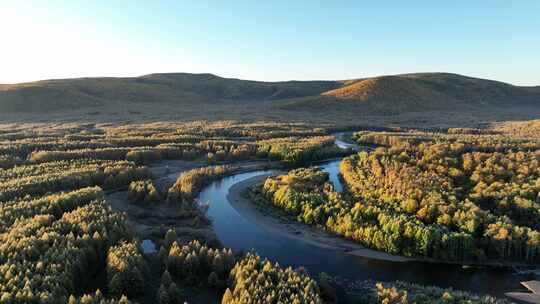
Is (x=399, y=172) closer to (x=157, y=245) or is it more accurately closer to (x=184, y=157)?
(x=157, y=245)

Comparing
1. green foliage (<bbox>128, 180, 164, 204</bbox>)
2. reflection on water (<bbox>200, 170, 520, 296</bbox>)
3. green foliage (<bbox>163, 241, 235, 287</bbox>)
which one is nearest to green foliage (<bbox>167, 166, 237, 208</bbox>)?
green foliage (<bbox>128, 180, 164, 204</bbox>)

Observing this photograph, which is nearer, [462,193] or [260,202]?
[462,193]

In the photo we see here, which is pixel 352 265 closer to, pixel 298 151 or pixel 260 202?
pixel 260 202

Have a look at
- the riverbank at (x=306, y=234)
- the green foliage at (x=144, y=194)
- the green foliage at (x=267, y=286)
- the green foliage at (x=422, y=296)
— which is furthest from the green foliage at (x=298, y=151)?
the green foliage at (x=422, y=296)

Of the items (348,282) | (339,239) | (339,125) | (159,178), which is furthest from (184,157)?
(339,125)

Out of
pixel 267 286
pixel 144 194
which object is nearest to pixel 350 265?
pixel 267 286

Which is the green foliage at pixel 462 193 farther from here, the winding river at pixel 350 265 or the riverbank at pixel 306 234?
the winding river at pixel 350 265

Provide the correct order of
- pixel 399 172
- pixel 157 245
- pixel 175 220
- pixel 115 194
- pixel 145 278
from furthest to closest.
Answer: pixel 115 194 < pixel 399 172 < pixel 175 220 < pixel 157 245 < pixel 145 278
